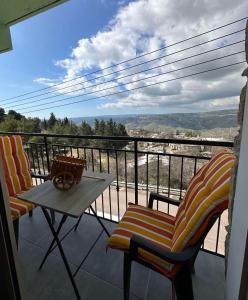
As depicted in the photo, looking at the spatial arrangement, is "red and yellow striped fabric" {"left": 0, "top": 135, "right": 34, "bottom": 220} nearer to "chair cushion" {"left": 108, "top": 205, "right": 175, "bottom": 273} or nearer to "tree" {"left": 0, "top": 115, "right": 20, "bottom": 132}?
"chair cushion" {"left": 108, "top": 205, "right": 175, "bottom": 273}

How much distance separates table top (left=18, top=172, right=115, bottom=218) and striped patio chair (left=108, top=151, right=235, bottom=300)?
33cm

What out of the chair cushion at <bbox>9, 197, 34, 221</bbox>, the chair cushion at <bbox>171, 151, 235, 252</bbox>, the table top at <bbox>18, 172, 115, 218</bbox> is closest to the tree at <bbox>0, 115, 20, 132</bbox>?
the chair cushion at <bbox>9, 197, 34, 221</bbox>

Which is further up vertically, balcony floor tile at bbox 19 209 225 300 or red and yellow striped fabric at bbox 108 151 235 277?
red and yellow striped fabric at bbox 108 151 235 277

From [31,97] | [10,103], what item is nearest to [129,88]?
[31,97]

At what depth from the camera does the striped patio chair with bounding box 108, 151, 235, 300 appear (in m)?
1.00

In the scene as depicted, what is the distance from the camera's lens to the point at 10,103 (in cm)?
2055

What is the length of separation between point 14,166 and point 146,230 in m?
1.73

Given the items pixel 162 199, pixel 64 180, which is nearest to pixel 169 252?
pixel 162 199

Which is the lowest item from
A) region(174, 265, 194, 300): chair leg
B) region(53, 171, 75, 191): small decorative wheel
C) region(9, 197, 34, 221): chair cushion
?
region(174, 265, 194, 300): chair leg

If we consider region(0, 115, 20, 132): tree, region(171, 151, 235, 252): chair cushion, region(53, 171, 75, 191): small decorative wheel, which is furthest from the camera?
region(0, 115, 20, 132): tree

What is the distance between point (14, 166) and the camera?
221 cm

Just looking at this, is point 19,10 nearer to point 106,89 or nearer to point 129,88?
point 129,88

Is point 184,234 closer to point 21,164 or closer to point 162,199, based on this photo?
point 162,199

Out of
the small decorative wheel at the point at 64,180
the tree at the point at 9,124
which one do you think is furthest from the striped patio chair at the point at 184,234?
the tree at the point at 9,124
